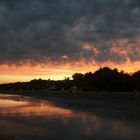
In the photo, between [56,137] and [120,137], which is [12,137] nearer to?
[56,137]

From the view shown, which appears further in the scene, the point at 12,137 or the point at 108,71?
the point at 108,71

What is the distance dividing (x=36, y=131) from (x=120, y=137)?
4.51m

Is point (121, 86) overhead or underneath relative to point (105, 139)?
overhead

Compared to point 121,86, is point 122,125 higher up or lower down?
lower down

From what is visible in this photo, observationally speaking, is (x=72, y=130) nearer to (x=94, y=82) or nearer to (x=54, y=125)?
(x=54, y=125)

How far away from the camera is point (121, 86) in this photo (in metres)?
66.4

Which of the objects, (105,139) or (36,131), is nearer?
(105,139)

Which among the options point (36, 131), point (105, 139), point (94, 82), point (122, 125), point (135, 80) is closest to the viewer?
point (105, 139)

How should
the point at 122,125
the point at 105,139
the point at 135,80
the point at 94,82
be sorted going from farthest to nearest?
the point at 94,82, the point at 135,80, the point at 122,125, the point at 105,139

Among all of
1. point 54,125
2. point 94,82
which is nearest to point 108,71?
point 94,82

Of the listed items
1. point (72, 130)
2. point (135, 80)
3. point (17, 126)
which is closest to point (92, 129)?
point (72, 130)

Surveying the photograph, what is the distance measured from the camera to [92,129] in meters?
20.7

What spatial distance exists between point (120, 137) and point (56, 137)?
9.38 feet

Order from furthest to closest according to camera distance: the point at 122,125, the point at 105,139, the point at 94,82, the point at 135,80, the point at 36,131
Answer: the point at 94,82, the point at 135,80, the point at 122,125, the point at 36,131, the point at 105,139
